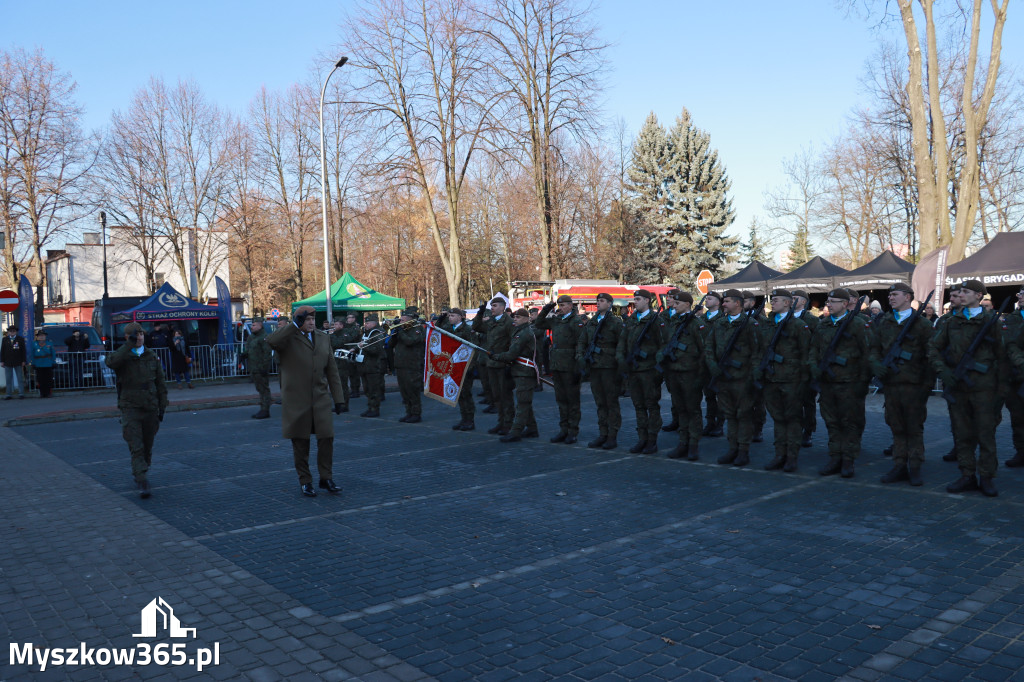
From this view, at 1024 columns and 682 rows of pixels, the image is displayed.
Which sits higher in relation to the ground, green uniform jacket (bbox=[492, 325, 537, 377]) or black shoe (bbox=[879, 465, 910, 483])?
green uniform jacket (bbox=[492, 325, 537, 377])

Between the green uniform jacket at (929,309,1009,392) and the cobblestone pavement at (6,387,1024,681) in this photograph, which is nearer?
the cobblestone pavement at (6,387,1024,681)

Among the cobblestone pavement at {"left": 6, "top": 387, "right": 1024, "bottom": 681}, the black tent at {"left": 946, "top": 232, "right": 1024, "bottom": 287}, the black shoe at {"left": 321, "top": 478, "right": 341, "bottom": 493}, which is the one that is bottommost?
the cobblestone pavement at {"left": 6, "top": 387, "right": 1024, "bottom": 681}

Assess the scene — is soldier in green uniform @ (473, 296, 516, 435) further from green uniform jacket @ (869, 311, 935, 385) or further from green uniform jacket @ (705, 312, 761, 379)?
green uniform jacket @ (869, 311, 935, 385)

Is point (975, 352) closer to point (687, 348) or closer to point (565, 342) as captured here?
point (687, 348)

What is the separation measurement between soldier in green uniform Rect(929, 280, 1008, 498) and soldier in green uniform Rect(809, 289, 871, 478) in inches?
32.8

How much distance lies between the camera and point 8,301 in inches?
756

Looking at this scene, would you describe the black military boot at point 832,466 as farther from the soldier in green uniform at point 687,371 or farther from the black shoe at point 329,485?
the black shoe at point 329,485

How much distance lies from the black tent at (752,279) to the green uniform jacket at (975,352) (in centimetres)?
2009

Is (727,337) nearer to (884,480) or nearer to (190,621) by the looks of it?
(884,480)

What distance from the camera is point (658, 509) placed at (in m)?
7.20

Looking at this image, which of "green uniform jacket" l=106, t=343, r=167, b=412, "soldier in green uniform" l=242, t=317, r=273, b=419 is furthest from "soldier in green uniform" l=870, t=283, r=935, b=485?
"soldier in green uniform" l=242, t=317, r=273, b=419

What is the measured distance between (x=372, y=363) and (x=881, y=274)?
16099mm

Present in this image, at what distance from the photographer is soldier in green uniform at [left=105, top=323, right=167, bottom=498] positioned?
8367 millimetres

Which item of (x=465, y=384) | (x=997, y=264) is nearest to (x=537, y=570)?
(x=465, y=384)
